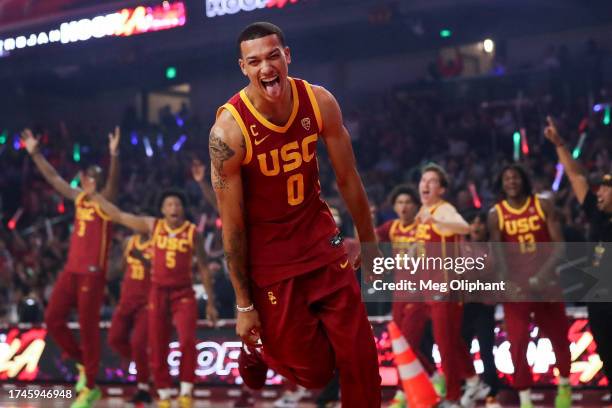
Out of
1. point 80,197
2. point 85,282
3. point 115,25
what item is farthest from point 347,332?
point 115,25

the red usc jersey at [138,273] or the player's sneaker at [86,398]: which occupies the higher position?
the red usc jersey at [138,273]

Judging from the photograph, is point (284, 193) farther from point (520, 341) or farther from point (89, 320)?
point (89, 320)

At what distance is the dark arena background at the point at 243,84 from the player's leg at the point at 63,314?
0.64m

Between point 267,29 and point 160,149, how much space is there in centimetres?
1514

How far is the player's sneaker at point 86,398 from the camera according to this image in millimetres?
9695

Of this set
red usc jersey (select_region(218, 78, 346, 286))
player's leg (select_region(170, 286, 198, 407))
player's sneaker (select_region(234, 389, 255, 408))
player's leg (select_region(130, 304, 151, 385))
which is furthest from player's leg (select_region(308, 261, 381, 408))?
player's leg (select_region(130, 304, 151, 385))

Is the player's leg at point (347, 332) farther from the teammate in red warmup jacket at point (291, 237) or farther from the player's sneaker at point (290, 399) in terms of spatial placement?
the player's sneaker at point (290, 399)

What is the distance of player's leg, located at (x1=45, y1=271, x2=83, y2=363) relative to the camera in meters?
10.0

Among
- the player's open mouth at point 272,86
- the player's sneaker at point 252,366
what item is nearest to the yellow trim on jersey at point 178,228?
the player's sneaker at point 252,366

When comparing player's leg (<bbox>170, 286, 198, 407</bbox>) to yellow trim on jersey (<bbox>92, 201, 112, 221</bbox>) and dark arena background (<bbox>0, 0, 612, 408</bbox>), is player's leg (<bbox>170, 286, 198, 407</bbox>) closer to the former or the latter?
dark arena background (<bbox>0, 0, 612, 408</bbox>)

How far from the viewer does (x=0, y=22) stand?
15.6 metres

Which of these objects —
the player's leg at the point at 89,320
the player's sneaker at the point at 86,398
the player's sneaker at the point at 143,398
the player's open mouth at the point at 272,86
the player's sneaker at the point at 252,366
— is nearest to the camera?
the player's open mouth at the point at 272,86

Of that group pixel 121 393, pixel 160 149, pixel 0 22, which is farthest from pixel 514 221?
pixel 160 149

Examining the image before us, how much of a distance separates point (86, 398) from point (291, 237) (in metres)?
5.62
